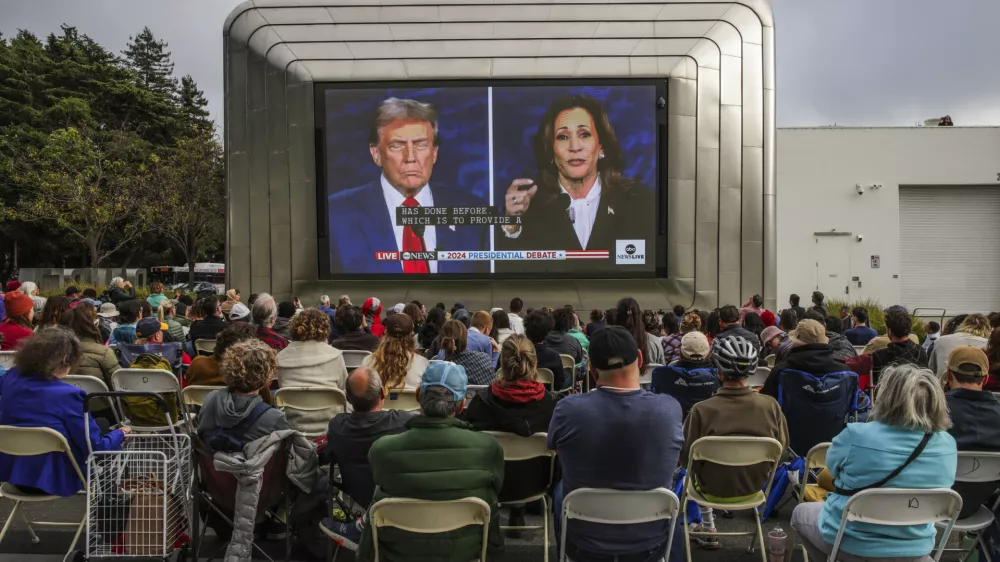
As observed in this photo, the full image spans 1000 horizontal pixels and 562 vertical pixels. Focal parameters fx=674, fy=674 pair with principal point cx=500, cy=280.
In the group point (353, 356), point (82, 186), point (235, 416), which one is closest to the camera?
point (235, 416)

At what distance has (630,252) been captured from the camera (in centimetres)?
1246

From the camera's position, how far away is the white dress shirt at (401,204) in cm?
1244

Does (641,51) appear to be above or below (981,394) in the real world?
above

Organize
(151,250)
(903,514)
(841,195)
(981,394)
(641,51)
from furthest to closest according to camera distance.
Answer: (151,250) → (841,195) → (641,51) → (981,394) → (903,514)

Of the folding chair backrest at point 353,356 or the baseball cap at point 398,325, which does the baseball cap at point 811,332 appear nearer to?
the baseball cap at point 398,325

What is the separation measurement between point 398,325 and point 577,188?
8.14 m

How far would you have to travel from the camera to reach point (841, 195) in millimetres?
19188

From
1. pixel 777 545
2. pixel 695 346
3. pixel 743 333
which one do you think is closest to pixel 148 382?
pixel 695 346

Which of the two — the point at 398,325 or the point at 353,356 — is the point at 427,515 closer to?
the point at 398,325

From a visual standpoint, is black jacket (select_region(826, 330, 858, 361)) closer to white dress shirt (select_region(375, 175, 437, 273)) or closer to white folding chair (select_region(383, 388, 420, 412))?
white folding chair (select_region(383, 388, 420, 412))

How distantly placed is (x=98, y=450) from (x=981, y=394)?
14.7ft

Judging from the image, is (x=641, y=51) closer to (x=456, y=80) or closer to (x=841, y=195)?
(x=456, y=80)

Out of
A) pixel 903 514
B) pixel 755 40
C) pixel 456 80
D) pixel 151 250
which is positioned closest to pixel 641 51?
pixel 755 40

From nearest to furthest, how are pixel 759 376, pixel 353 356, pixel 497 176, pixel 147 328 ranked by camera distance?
1. pixel 759 376
2. pixel 147 328
3. pixel 353 356
4. pixel 497 176
